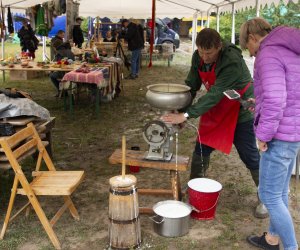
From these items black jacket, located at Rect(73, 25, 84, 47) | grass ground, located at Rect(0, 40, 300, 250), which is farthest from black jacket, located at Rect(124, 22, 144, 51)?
grass ground, located at Rect(0, 40, 300, 250)

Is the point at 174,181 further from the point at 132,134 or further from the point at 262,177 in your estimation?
the point at 132,134

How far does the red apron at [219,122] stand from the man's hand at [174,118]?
438 mm

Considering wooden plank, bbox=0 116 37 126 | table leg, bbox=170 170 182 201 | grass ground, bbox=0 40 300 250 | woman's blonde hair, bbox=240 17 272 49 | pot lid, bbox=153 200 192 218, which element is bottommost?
grass ground, bbox=0 40 300 250

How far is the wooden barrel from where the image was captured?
2.67 m

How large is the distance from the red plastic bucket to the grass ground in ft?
0.23

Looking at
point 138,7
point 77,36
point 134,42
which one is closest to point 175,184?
point 134,42

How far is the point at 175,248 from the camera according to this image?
2.92 m

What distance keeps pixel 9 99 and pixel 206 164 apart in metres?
1.95

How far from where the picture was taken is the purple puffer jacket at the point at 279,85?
223cm

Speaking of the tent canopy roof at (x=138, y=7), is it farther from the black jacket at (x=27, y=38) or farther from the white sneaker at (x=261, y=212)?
the white sneaker at (x=261, y=212)

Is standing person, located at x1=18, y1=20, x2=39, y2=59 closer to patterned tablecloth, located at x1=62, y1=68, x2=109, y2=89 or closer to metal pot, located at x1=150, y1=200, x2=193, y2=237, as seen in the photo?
patterned tablecloth, located at x1=62, y1=68, x2=109, y2=89

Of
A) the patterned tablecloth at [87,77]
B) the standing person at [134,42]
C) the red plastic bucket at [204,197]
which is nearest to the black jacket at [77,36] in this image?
the standing person at [134,42]

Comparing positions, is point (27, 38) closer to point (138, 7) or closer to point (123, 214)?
point (138, 7)

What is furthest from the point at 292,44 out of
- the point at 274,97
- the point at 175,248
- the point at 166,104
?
the point at 175,248
